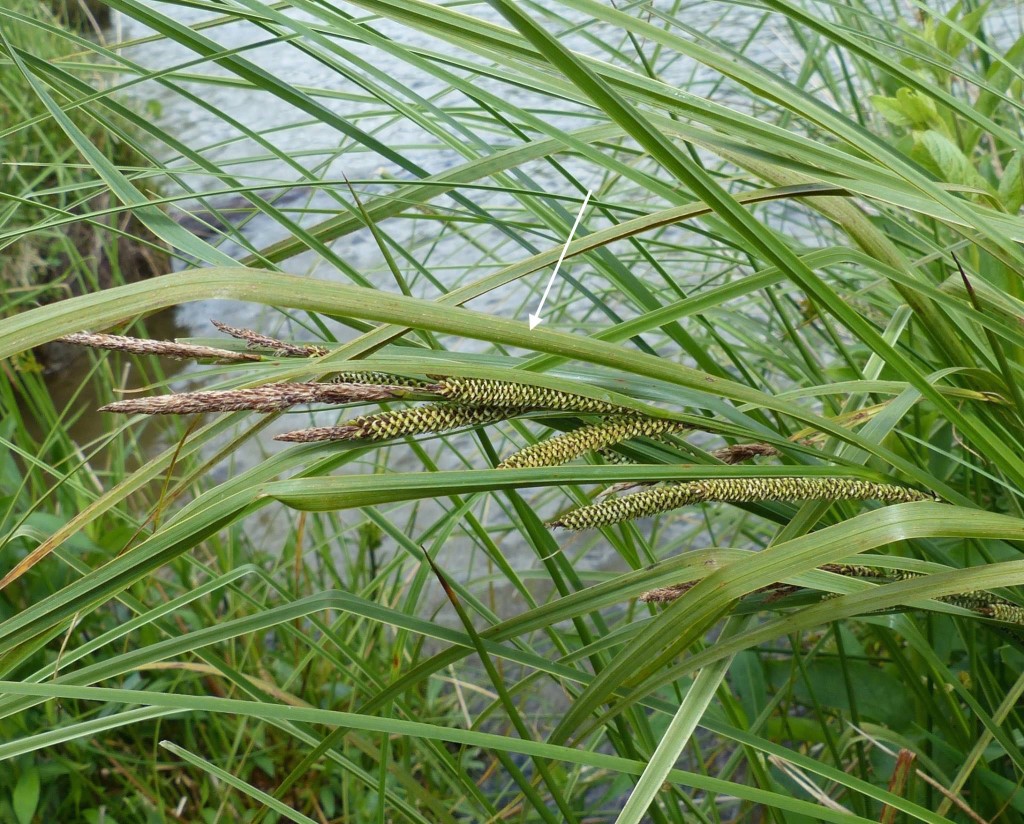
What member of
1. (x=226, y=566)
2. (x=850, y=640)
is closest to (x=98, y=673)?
(x=850, y=640)

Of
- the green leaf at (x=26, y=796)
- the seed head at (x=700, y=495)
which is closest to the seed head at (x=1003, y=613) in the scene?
the seed head at (x=700, y=495)

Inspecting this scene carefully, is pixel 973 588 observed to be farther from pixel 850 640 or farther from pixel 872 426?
pixel 850 640

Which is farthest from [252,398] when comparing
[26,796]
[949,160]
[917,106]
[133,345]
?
[26,796]

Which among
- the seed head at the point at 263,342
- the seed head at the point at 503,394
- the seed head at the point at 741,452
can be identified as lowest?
the seed head at the point at 263,342

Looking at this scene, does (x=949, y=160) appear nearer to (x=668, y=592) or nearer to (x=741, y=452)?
(x=741, y=452)

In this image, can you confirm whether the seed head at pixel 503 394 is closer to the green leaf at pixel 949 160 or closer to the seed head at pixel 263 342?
the seed head at pixel 263 342
